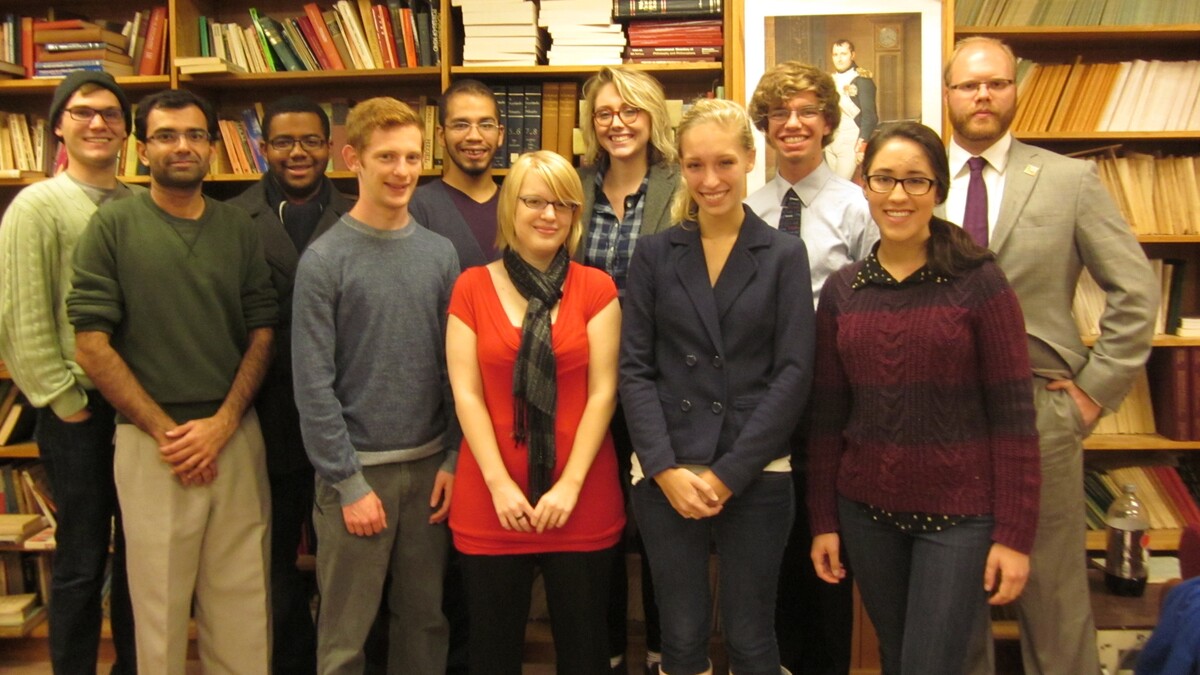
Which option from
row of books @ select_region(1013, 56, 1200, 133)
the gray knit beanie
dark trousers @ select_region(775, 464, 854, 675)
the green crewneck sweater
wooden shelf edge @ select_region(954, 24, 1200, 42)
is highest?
wooden shelf edge @ select_region(954, 24, 1200, 42)

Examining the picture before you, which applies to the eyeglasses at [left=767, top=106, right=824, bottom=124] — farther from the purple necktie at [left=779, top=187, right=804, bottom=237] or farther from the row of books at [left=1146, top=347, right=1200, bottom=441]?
the row of books at [left=1146, top=347, right=1200, bottom=441]

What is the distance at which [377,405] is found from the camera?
74.0 inches

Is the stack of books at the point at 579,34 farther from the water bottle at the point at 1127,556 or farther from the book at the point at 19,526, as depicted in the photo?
the book at the point at 19,526

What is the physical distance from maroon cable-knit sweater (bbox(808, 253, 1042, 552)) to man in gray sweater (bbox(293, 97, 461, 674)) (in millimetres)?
960

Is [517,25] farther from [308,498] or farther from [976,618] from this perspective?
[976,618]

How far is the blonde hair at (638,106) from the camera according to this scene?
7.13ft

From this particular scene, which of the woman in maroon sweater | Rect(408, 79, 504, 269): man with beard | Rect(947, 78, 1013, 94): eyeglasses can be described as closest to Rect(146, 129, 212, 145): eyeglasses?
Rect(408, 79, 504, 269): man with beard

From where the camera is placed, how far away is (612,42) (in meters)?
2.90

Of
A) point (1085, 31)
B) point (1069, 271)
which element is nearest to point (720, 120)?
point (1069, 271)

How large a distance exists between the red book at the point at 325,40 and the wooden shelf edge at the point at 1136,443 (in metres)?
3.01

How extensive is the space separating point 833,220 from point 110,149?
196 cm

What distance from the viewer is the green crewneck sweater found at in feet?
6.38

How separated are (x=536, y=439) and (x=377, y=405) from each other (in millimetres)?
390

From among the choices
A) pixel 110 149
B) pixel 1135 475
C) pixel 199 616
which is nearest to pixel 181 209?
pixel 110 149
